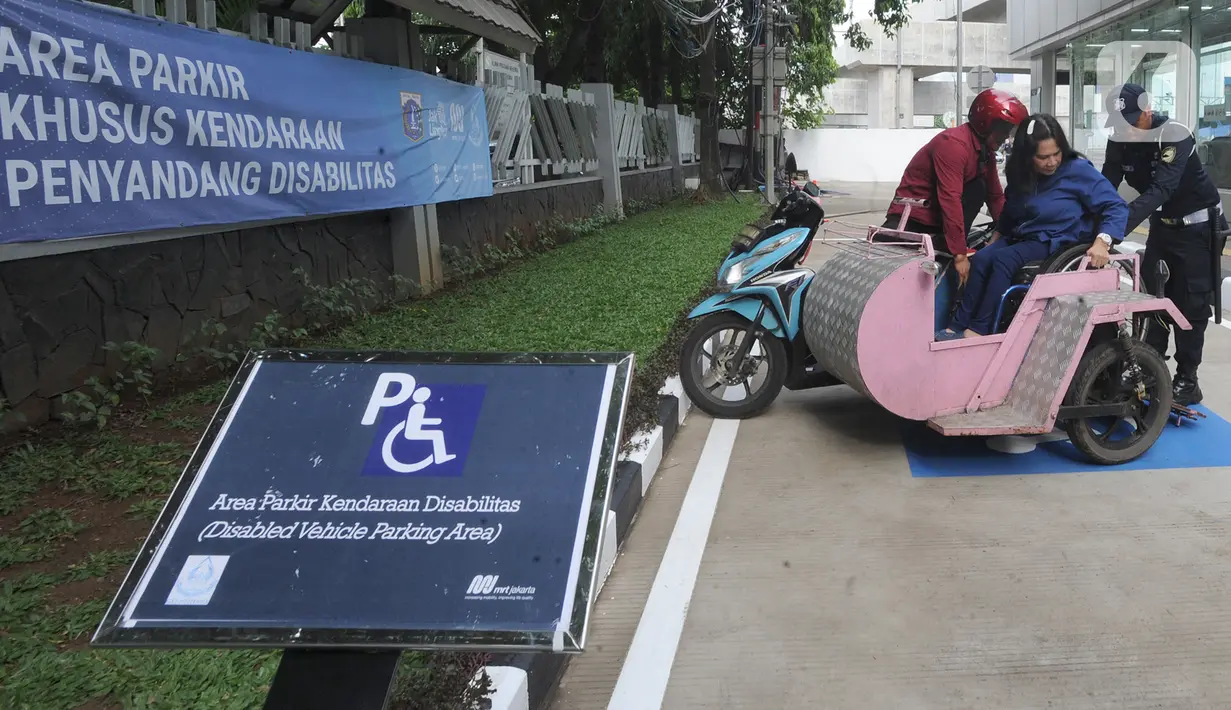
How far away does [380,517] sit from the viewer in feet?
6.35

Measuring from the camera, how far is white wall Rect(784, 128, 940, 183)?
A: 4009 cm

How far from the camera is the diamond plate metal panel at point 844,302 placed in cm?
468

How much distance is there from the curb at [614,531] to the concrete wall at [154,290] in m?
2.64

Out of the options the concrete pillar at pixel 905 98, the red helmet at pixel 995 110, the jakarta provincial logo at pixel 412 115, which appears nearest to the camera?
the red helmet at pixel 995 110

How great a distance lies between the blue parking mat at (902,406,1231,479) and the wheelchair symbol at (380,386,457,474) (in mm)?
3229

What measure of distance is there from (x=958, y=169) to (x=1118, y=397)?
1.38 meters

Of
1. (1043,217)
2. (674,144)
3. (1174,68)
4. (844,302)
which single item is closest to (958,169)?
(1043,217)

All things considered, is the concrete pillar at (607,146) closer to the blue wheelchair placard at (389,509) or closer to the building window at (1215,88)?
the building window at (1215,88)

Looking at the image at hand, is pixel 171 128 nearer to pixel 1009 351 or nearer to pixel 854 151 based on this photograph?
pixel 1009 351

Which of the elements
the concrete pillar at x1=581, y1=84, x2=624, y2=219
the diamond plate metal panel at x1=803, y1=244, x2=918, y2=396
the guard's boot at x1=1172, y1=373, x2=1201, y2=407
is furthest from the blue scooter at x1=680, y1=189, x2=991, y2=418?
the concrete pillar at x1=581, y1=84, x2=624, y2=219

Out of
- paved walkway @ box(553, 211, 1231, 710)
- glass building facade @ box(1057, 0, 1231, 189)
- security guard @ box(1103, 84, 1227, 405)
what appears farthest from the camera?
glass building facade @ box(1057, 0, 1231, 189)

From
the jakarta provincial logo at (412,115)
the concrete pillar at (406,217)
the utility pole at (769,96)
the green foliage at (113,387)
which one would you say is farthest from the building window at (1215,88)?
the green foliage at (113,387)

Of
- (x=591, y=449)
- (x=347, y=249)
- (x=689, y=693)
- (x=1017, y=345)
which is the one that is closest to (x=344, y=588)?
(x=591, y=449)

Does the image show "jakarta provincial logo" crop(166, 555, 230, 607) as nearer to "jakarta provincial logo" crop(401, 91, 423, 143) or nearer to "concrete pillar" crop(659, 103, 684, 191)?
"jakarta provincial logo" crop(401, 91, 423, 143)
